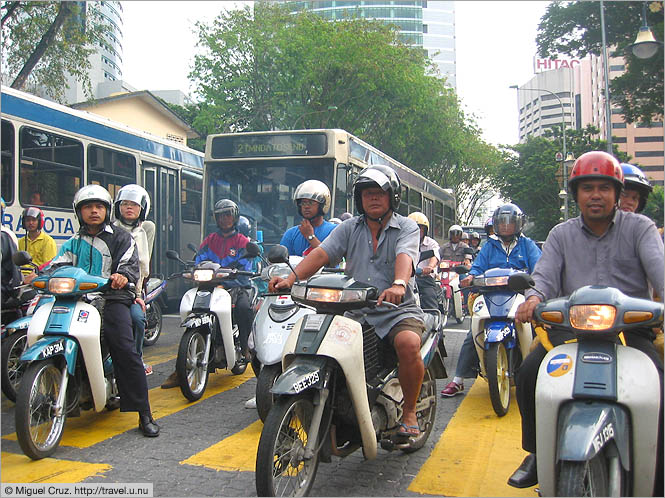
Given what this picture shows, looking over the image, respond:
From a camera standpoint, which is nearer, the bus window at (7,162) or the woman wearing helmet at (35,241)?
the woman wearing helmet at (35,241)

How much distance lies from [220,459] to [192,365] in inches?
69.0

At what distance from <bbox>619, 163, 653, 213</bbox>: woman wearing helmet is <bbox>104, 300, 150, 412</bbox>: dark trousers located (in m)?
3.52

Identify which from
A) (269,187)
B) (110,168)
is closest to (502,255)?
(269,187)

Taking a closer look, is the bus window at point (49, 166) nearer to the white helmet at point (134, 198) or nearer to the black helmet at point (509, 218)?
the white helmet at point (134, 198)

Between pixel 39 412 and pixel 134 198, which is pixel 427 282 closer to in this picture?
pixel 134 198

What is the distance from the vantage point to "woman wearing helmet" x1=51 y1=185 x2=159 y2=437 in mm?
4699

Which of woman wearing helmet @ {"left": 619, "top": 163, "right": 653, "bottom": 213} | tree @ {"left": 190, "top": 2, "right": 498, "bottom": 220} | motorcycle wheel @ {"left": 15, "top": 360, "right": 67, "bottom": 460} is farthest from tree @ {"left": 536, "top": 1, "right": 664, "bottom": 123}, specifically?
motorcycle wheel @ {"left": 15, "top": 360, "right": 67, "bottom": 460}

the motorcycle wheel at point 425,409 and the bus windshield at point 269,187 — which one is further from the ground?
the bus windshield at point 269,187

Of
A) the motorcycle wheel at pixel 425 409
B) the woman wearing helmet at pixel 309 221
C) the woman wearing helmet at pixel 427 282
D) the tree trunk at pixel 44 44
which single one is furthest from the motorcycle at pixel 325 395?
the tree trunk at pixel 44 44

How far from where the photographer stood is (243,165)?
1042 centimetres

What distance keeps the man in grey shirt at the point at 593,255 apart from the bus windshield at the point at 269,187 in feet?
22.8

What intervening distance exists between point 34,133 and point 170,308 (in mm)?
5459

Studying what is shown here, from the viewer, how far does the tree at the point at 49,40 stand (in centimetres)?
1364

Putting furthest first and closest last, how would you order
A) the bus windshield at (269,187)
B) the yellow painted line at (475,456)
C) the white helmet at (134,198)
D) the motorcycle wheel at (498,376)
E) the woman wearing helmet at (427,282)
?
the bus windshield at (269,187) → the woman wearing helmet at (427,282) → the white helmet at (134,198) → the motorcycle wheel at (498,376) → the yellow painted line at (475,456)
